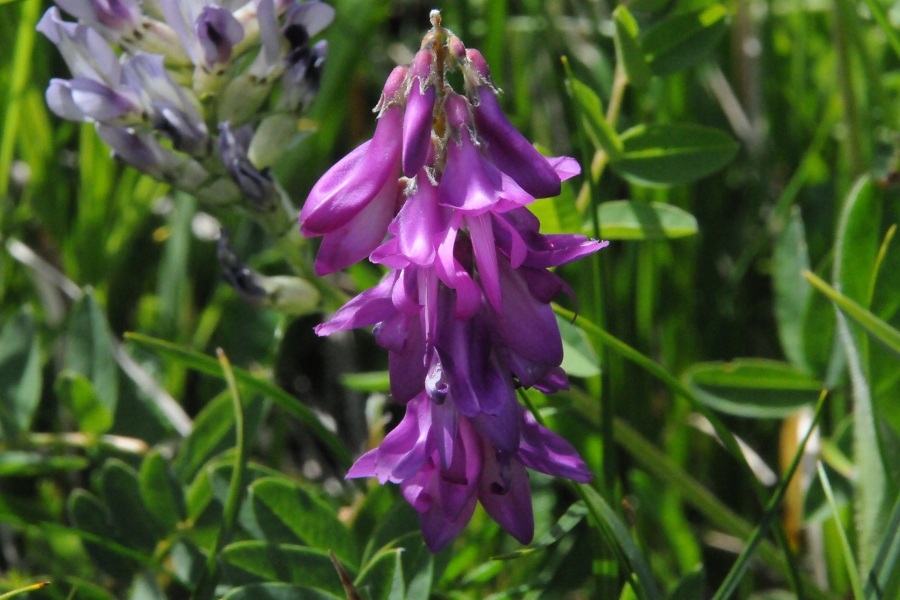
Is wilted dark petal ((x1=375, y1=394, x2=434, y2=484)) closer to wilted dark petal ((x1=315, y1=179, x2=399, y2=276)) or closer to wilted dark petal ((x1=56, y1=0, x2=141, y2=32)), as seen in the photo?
wilted dark petal ((x1=315, y1=179, x2=399, y2=276))

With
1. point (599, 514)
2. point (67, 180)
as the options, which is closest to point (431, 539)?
point (599, 514)

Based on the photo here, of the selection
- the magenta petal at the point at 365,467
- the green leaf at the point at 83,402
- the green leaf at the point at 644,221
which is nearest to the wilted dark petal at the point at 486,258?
the magenta petal at the point at 365,467

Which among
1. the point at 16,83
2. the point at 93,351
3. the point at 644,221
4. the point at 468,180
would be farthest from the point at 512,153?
the point at 16,83

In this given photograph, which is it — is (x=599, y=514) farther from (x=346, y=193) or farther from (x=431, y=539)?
(x=346, y=193)

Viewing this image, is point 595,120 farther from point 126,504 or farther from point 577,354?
point 126,504

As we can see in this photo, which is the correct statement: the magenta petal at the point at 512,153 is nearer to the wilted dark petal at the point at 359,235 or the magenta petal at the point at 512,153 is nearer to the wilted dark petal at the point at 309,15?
the wilted dark petal at the point at 359,235

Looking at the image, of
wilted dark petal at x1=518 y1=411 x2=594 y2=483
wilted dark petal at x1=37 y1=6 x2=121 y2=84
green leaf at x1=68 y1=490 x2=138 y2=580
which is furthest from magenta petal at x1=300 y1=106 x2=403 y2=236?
green leaf at x1=68 y1=490 x2=138 y2=580
